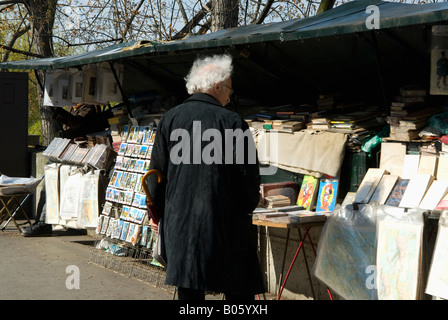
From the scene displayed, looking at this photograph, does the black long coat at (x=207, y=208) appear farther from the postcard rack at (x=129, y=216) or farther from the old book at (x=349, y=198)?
the postcard rack at (x=129, y=216)

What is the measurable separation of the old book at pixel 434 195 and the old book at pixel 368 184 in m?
0.49

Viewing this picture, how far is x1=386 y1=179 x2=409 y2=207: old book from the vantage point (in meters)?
5.11

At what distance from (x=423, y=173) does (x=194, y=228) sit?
2233 millimetres

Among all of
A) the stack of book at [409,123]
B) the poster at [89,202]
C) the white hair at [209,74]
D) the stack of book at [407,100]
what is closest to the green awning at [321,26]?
the stack of book at [407,100]

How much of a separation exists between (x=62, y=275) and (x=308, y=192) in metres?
2.93

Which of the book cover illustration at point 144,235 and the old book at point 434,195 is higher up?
the old book at point 434,195

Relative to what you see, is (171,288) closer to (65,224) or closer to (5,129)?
(65,224)

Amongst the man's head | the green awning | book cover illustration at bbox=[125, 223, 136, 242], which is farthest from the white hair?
book cover illustration at bbox=[125, 223, 136, 242]

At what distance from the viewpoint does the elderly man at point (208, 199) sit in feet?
12.5

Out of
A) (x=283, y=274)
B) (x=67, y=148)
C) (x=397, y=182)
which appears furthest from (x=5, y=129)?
(x=397, y=182)

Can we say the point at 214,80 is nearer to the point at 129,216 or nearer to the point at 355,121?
the point at 355,121

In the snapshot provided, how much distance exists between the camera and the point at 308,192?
6.06 m
